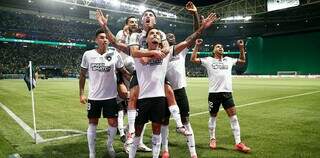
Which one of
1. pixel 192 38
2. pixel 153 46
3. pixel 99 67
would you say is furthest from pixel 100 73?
pixel 192 38

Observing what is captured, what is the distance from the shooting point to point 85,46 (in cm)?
7181

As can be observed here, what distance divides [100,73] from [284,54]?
6216 centimetres

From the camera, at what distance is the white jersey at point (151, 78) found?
16.6 feet

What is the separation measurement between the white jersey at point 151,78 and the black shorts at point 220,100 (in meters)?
2.43

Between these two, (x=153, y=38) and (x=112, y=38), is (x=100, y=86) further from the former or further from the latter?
(x=153, y=38)

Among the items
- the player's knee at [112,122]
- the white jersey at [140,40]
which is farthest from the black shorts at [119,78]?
the white jersey at [140,40]

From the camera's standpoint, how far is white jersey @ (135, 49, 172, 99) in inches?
200

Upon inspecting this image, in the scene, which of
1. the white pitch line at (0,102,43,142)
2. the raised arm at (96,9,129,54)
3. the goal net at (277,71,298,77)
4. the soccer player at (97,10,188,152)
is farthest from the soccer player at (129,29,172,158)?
the goal net at (277,71,298,77)

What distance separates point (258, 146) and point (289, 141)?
94cm

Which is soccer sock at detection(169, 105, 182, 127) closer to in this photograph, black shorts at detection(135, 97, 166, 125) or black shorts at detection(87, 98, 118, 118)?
black shorts at detection(135, 97, 166, 125)

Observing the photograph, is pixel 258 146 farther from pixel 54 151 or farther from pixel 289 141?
pixel 54 151

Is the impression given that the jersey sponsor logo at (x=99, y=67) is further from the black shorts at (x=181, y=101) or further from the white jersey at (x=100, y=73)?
the black shorts at (x=181, y=101)

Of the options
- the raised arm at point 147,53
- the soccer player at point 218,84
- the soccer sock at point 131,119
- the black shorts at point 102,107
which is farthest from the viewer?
the soccer player at point 218,84

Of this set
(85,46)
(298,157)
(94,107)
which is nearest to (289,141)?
(298,157)
